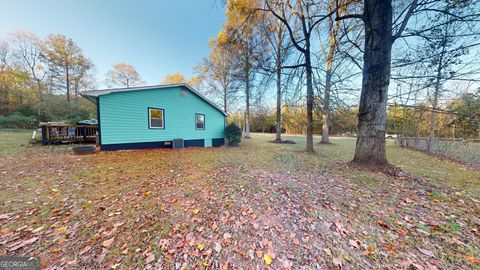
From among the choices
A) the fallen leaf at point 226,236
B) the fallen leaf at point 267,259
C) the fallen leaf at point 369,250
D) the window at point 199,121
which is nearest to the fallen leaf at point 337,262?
the fallen leaf at point 369,250

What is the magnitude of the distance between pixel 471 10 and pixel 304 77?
4.14 meters

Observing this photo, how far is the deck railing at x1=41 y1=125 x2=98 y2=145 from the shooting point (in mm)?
8883

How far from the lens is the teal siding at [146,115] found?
757 cm

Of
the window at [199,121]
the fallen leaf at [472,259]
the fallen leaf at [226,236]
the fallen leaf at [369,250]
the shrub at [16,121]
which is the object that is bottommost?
the fallen leaf at [472,259]

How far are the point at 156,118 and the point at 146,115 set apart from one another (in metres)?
0.55

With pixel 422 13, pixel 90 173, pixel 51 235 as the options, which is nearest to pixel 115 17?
pixel 90 173

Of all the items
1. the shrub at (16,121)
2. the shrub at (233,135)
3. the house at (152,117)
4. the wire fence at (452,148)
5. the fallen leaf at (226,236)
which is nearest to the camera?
the fallen leaf at (226,236)

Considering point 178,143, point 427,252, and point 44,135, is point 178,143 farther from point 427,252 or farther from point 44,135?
point 427,252

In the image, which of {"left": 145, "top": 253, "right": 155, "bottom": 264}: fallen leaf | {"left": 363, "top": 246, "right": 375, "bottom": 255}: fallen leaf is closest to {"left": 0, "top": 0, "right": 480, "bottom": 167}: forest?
{"left": 363, "top": 246, "right": 375, "bottom": 255}: fallen leaf

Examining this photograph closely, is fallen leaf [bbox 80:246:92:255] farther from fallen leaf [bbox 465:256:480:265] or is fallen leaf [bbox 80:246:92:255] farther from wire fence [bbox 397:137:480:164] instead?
wire fence [bbox 397:137:480:164]

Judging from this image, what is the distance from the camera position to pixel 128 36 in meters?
11.7

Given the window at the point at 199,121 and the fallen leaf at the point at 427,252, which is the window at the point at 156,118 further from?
the fallen leaf at the point at 427,252

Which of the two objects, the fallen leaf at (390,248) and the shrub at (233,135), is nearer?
the fallen leaf at (390,248)

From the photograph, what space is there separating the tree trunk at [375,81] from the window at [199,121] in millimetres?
8839
